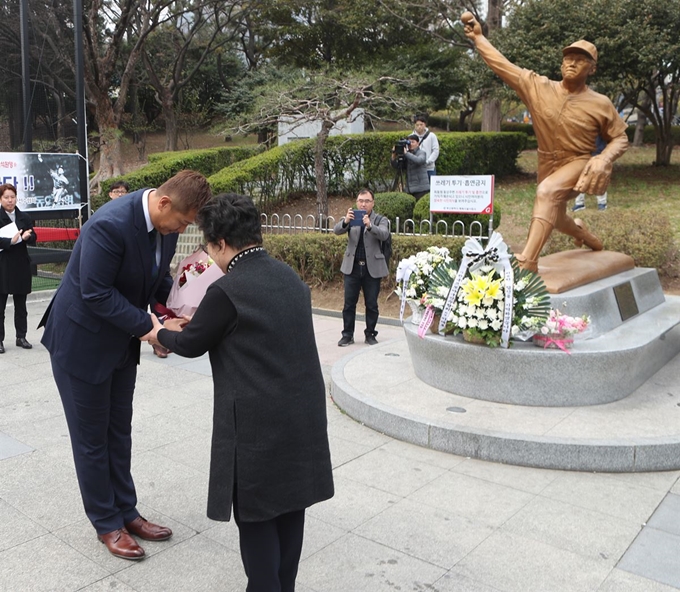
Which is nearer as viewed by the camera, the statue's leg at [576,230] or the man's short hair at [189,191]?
the man's short hair at [189,191]

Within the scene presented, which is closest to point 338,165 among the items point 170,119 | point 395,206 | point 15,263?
point 395,206

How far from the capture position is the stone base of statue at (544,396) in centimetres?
439

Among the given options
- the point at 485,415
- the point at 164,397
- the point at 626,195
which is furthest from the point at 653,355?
the point at 626,195

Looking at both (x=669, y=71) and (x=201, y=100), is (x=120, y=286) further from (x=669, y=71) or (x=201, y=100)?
(x=201, y=100)

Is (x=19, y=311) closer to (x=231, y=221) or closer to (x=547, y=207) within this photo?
(x=547, y=207)

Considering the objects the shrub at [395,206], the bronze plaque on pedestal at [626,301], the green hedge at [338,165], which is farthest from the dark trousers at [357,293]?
the green hedge at [338,165]

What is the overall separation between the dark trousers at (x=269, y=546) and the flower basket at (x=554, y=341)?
3.09 meters

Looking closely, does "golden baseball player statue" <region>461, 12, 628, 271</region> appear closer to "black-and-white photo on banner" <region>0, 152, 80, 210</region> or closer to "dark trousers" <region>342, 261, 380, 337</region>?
"dark trousers" <region>342, 261, 380, 337</region>

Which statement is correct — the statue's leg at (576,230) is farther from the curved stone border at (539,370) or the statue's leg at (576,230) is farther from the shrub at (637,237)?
the shrub at (637,237)

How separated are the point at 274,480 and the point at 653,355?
456 cm

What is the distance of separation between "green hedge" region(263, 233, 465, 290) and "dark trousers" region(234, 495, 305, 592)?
24.1 feet

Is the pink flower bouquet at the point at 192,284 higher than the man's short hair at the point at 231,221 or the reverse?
the reverse

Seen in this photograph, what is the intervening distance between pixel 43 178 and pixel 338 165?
702 centimetres

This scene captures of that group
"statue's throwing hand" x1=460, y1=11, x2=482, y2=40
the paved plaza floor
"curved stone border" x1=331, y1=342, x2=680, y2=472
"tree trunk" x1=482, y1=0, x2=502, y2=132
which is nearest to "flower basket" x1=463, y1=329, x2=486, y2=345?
"curved stone border" x1=331, y1=342, x2=680, y2=472
